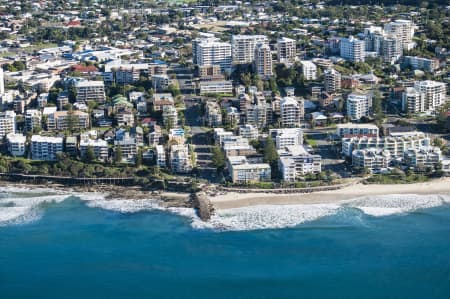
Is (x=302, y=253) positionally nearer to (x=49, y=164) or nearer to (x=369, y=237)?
(x=369, y=237)

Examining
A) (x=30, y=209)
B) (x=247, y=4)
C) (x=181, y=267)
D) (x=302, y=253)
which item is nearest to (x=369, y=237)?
(x=302, y=253)

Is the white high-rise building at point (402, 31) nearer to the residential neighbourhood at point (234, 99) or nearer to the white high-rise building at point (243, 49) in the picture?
the residential neighbourhood at point (234, 99)

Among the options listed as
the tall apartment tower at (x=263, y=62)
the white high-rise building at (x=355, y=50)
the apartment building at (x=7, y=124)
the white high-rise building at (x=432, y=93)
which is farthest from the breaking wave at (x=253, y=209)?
the white high-rise building at (x=355, y=50)

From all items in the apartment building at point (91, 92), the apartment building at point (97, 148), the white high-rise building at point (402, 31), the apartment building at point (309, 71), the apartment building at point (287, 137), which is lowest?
the apartment building at point (97, 148)

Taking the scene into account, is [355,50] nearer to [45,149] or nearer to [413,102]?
[413,102]

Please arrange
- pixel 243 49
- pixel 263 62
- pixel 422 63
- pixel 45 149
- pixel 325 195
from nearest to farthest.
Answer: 1. pixel 325 195
2. pixel 45 149
3. pixel 263 62
4. pixel 422 63
5. pixel 243 49

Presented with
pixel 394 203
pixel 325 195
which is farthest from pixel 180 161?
pixel 394 203

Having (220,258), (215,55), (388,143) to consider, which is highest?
(215,55)
